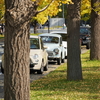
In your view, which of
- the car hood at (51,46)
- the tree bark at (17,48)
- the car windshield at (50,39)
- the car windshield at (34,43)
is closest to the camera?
the tree bark at (17,48)

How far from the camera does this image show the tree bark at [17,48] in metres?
7.16

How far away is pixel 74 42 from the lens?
1445 cm

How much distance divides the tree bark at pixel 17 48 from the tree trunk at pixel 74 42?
7145 mm

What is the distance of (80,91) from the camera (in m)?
12.0

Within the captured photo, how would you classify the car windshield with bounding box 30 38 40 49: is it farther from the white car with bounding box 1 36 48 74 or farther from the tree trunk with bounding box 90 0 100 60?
the tree trunk with bounding box 90 0 100 60

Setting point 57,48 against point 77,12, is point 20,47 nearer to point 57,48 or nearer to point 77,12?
point 77,12

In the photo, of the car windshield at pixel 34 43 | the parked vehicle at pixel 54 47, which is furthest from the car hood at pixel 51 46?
the car windshield at pixel 34 43

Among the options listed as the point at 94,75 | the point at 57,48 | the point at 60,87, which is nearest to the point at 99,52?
the point at 57,48

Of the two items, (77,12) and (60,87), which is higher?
(77,12)

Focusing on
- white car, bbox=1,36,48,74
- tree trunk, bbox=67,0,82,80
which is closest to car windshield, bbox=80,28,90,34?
white car, bbox=1,36,48,74

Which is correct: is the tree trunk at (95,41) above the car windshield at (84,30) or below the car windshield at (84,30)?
below

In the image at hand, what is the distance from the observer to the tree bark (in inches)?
282

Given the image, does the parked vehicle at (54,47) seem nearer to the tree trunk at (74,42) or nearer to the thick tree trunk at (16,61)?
the tree trunk at (74,42)

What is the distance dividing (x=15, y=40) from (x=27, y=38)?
209 millimetres
